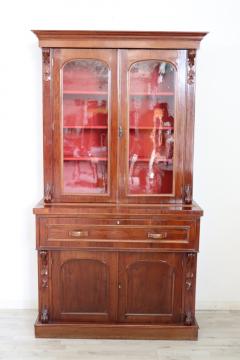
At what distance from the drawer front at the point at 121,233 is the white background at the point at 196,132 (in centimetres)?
56

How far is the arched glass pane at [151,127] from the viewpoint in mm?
2613

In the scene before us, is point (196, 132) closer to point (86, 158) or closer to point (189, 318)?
point (86, 158)

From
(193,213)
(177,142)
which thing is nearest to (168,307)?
(193,213)

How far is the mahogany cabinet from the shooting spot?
8.32 feet

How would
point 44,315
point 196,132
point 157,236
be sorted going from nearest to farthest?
point 157,236 < point 44,315 < point 196,132

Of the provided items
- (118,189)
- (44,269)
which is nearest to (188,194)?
(118,189)

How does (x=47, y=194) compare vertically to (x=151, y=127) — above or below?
below

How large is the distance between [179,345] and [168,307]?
0.80 feet

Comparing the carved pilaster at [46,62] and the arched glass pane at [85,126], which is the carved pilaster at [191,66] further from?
the carved pilaster at [46,62]

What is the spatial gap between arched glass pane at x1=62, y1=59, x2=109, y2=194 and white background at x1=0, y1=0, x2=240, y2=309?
0.42 meters

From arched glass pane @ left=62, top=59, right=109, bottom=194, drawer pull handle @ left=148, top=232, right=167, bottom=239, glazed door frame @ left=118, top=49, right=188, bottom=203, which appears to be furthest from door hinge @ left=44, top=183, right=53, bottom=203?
drawer pull handle @ left=148, top=232, right=167, bottom=239

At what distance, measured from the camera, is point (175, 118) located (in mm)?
2615

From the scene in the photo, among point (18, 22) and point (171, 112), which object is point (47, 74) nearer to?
point (18, 22)

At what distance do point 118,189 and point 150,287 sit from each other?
0.69 metres
